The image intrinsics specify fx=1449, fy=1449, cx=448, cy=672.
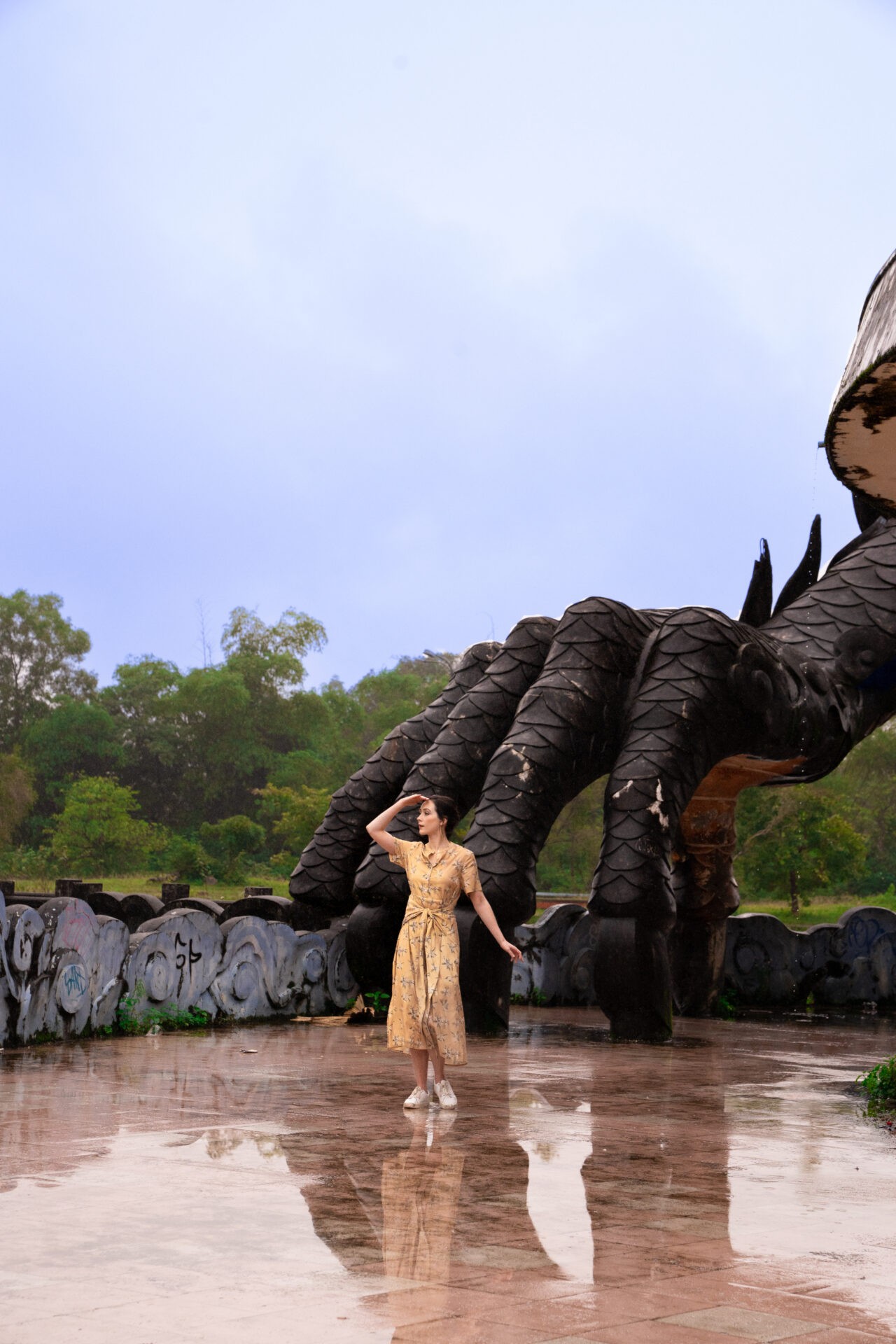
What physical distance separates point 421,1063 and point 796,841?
27497mm

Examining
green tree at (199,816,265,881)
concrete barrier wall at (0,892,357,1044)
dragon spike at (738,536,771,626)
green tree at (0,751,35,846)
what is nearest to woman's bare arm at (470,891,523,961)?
concrete barrier wall at (0,892,357,1044)

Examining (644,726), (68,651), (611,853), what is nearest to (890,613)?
(644,726)

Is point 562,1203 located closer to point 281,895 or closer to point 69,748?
point 281,895

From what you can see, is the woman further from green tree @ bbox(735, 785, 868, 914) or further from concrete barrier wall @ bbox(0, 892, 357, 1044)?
green tree @ bbox(735, 785, 868, 914)

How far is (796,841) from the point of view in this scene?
3359 centimetres

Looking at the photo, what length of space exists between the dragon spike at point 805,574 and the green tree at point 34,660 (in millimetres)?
42153

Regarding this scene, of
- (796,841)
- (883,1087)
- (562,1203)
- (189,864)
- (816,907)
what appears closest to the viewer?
(562,1203)

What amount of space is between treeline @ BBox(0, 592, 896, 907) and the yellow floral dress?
27.4 metres

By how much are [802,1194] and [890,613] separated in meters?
9.39

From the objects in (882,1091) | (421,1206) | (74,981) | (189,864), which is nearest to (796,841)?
(189,864)

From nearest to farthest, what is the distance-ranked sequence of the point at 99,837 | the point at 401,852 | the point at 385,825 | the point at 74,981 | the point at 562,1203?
the point at 562,1203 < the point at 401,852 < the point at 385,825 < the point at 74,981 < the point at 99,837

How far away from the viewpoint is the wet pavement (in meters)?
3.62

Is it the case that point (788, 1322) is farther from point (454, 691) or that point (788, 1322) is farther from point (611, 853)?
point (454, 691)

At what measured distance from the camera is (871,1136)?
696cm
